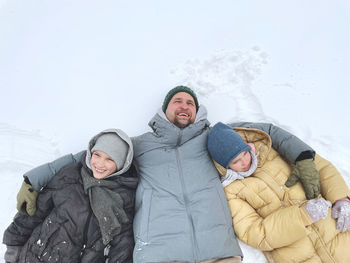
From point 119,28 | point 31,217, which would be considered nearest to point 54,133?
point 31,217

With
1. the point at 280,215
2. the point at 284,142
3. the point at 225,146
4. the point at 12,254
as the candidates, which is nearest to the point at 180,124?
the point at 225,146

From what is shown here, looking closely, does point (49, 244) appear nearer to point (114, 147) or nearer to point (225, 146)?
point (114, 147)

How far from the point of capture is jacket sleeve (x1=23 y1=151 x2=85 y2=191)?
2.02 meters

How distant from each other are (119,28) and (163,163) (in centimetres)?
170

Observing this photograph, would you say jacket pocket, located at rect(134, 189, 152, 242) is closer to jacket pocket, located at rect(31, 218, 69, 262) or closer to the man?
the man

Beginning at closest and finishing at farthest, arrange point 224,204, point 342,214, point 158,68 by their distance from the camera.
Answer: point 342,214
point 224,204
point 158,68

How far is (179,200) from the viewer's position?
2.02 metres

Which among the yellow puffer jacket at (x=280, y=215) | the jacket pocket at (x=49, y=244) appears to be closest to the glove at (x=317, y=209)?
the yellow puffer jacket at (x=280, y=215)

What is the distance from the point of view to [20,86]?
2.62m

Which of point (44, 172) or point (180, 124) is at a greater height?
point (180, 124)

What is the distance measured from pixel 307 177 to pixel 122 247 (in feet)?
4.83

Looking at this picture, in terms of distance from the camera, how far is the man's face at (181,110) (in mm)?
2371

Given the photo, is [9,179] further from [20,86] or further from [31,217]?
[20,86]

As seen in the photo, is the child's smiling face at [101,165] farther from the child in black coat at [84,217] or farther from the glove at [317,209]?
the glove at [317,209]
